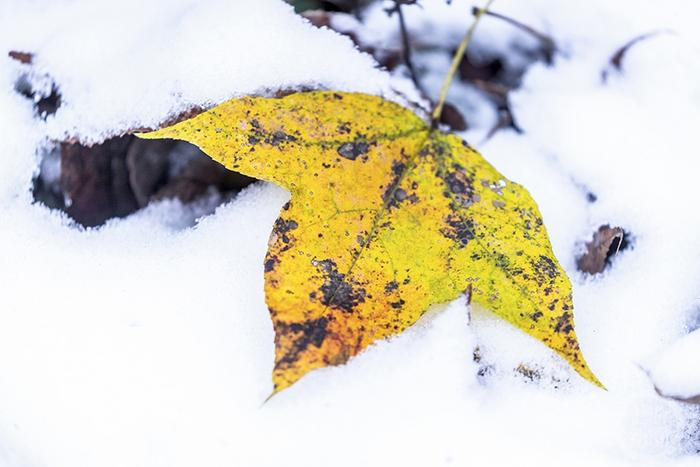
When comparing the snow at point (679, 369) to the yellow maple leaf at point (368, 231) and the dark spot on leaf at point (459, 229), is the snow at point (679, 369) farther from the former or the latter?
the dark spot on leaf at point (459, 229)

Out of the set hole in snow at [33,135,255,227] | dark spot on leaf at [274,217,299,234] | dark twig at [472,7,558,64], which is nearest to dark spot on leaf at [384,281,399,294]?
dark spot on leaf at [274,217,299,234]

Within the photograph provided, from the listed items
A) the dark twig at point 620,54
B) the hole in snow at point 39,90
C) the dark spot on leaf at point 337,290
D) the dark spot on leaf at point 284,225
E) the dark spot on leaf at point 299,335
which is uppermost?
the dark twig at point 620,54

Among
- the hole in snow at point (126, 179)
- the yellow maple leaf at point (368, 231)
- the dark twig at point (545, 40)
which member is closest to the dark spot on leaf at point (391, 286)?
the yellow maple leaf at point (368, 231)

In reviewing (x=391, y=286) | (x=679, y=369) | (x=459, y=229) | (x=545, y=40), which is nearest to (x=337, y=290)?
(x=391, y=286)

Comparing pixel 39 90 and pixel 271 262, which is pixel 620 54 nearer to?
pixel 271 262

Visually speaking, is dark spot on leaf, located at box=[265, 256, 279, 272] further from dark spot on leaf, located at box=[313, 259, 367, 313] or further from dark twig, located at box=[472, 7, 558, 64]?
dark twig, located at box=[472, 7, 558, 64]

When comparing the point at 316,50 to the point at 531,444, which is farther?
the point at 316,50

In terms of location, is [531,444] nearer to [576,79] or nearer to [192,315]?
[192,315]

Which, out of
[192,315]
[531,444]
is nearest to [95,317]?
[192,315]
